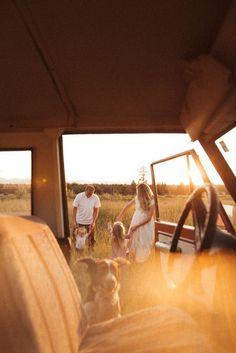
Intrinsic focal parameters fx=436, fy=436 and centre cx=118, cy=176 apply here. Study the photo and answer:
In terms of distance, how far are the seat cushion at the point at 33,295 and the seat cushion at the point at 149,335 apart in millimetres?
107

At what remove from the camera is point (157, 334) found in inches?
67.1

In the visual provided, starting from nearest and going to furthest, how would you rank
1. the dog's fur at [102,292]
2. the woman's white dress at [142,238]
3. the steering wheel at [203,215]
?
the steering wheel at [203,215] < the dog's fur at [102,292] < the woman's white dress at [142,238]

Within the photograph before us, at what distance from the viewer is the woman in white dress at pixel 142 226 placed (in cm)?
464

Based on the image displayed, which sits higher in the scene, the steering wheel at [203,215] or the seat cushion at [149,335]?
the steering wheel at [203,215]

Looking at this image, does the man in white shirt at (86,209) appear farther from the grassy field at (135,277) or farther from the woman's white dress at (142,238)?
the woman's white dress at (142,238)

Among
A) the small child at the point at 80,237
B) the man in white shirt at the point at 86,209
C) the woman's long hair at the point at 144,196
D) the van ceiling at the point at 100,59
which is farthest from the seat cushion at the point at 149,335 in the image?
the man in white shirt at the point at 86,209

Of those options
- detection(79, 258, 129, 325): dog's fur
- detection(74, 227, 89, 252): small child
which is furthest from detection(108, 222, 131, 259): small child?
detection(79, 258, 129, 325): dog's fur

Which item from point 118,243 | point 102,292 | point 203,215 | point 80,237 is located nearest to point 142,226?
point 118,243

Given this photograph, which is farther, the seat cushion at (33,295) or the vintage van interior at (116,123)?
the vintage van interior at (116,123)

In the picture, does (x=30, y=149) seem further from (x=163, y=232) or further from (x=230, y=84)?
(x=230, y=84)

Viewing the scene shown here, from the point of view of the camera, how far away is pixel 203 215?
5.66 feet

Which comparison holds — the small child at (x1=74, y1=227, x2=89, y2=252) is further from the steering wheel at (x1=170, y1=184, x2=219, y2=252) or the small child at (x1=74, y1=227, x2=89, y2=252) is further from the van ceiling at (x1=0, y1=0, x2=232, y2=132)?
the steering wheel at (x1=170, y1=184, x2=219, y2=252)

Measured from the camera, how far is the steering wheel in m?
1.41

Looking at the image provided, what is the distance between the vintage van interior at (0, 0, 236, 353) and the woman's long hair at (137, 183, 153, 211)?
80 centimetres
